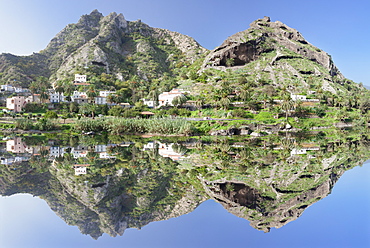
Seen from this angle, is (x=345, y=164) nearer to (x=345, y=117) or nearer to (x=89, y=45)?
(x=345, y=117)

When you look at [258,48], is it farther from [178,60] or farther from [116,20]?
[116,20]

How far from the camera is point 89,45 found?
134 metres

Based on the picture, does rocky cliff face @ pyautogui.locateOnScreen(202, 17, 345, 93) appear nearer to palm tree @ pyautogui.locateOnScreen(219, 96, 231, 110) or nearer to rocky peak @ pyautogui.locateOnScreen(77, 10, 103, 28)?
palm tree @ pyautogui.locateOnScreen(219, 96, 231, 110)

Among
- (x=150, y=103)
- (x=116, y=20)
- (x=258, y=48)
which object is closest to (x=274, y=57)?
(x=258, y=48)

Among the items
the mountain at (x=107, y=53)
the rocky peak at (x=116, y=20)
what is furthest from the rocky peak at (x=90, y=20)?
the rocky peak at (x=116, y=20)

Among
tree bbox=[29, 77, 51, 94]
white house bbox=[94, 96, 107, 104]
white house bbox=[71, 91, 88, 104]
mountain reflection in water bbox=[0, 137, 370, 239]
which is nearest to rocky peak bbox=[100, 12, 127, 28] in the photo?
white house bbox=[71, 91, 88, 104]

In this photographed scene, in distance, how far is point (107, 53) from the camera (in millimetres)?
136500

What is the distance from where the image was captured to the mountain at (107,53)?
121875mm

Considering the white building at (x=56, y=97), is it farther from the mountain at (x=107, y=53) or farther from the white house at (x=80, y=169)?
the white house at (x=80, y=169)

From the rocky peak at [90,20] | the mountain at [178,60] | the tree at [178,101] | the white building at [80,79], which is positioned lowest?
the tree at [178,101]

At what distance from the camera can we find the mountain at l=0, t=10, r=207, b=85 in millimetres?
121875

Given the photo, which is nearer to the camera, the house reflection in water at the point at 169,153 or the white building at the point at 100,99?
the house reflection in water at the point at 169,153

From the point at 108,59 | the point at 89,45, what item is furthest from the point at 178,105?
the point at 89,45

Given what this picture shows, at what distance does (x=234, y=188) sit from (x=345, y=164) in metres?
11.6
